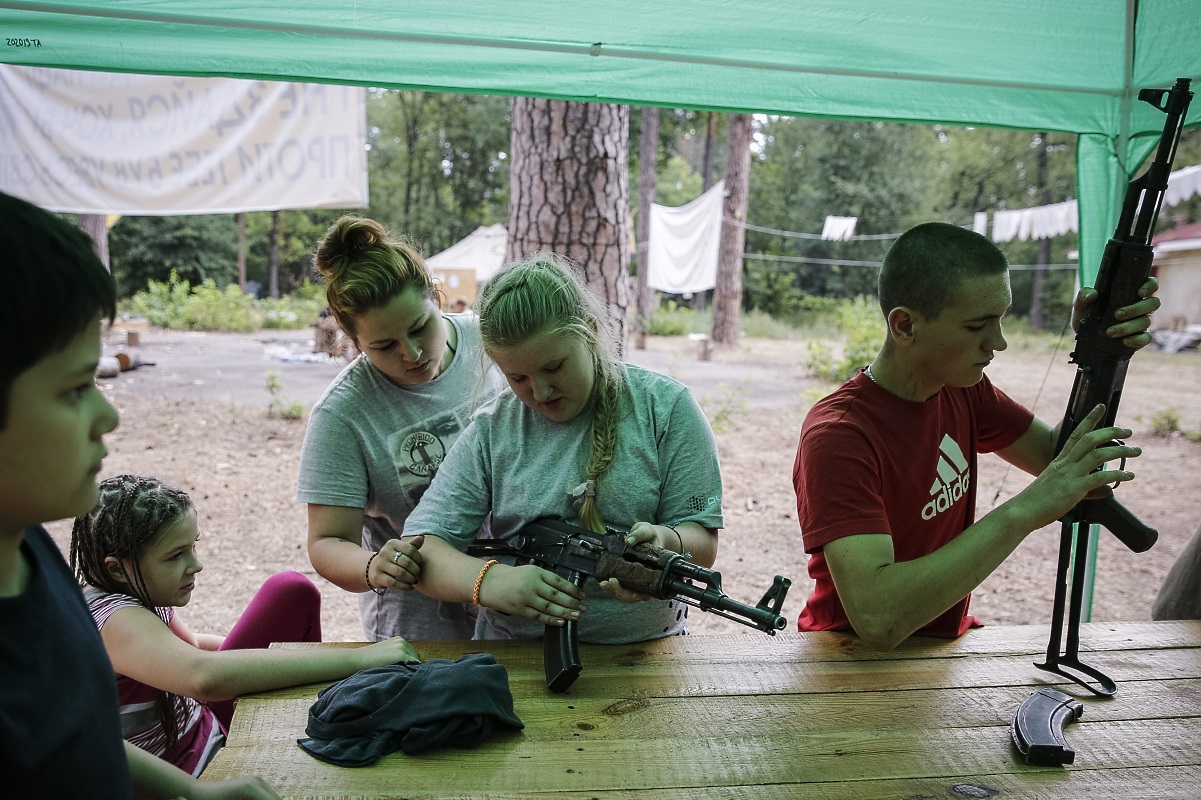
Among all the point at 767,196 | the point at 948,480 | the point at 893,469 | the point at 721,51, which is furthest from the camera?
the point at 767,196

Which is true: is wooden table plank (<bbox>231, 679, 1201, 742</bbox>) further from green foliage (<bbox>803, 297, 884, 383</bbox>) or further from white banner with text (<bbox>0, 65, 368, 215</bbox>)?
green foliage (<bbox>803, 297, 884, 383</bbox>)

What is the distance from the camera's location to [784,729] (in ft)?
5.65

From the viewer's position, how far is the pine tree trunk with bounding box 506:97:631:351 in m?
4.21

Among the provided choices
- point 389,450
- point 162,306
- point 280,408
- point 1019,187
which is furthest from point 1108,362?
point 1019,187

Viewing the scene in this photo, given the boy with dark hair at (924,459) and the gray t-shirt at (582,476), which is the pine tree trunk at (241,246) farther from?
the boy with dark hair at (924,459)

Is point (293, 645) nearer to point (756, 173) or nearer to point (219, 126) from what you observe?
point (219, 126)

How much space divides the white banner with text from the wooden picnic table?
240 cm

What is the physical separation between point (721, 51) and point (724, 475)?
5464 mm

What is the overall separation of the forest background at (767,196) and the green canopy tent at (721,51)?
2458cm

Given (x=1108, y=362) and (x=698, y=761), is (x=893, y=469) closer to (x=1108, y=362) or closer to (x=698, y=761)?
(x=1108, y=362)

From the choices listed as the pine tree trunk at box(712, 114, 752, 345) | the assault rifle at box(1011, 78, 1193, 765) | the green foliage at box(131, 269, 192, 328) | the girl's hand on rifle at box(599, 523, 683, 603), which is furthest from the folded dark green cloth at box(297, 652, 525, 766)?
the green foliage at box(131, 269, 192, 328)

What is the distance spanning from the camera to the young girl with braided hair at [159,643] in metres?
1.74

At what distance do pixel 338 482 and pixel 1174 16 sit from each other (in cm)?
276

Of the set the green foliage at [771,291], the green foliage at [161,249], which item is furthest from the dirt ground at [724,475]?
the green foliage at [161,249]
